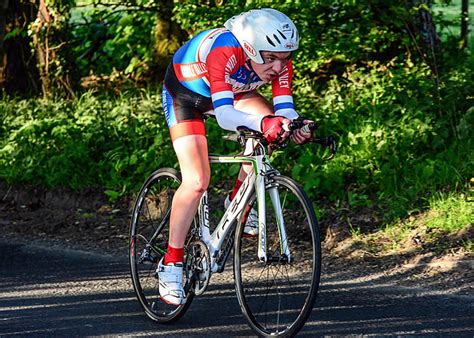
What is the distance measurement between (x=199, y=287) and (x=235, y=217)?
1.78ft

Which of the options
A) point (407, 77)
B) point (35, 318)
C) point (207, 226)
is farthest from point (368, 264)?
point (407, 77)

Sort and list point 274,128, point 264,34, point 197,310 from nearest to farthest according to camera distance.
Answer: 1. point 274,128
2. point 264,34
3. point 197,310

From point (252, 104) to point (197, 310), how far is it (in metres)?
1.42

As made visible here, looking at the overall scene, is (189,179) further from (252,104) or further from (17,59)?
(17,59)

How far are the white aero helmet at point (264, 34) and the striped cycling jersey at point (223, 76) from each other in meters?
0.08

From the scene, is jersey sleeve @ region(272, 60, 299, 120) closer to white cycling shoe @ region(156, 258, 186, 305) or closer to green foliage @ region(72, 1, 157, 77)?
white cycling shoe @ region(156, 258, 186, 305)

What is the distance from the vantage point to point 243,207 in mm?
5703

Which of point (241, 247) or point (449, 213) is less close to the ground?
point (241, 247)

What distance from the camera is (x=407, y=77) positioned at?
34.8 feet

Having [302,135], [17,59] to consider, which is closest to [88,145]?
[17,59]

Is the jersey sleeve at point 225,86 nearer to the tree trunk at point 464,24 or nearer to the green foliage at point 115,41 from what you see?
the tree trunk at point 464,24

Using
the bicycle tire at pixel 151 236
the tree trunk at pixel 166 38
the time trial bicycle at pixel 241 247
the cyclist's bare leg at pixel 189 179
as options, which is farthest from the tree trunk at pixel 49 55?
the cyclist's bare leg at pixel 189 179

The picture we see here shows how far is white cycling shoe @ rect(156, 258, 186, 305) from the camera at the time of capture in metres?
6.07

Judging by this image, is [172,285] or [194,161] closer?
[194,161]
